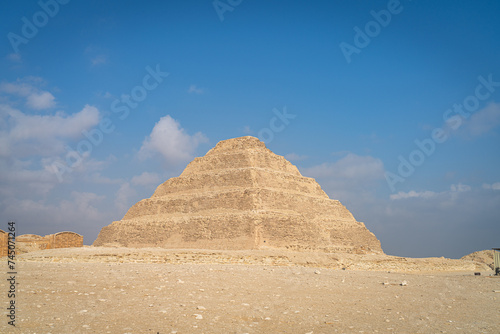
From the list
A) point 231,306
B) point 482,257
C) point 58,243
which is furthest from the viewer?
point 482,257

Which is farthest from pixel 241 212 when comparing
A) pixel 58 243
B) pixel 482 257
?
pixel 482 257

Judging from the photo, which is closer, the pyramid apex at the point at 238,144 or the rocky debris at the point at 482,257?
the rocky debris at the point at 482,257

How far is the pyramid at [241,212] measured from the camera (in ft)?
129

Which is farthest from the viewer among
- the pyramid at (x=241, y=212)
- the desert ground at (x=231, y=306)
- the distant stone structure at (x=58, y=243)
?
the pyramid at (x=241, y=212)

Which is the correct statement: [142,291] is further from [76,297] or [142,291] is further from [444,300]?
[444,300]

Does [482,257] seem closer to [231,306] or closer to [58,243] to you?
[58,243]

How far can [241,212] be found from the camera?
41.1m

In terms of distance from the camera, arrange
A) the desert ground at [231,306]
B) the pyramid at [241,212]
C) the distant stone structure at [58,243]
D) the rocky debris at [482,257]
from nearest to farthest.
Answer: the desert ground at [231,306] < the distant stone structure at [58,243] < the pyramid at [241,212] < the rocky debris at [482,257]

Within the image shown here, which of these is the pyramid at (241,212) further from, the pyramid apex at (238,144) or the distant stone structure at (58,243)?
the distant stone structure at (58,243)

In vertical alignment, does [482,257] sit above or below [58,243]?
above

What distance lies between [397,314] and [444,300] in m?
3.66

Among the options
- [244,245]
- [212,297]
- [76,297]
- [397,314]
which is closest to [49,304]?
[76,297]

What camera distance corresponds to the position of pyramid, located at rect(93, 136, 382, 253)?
3938 cm

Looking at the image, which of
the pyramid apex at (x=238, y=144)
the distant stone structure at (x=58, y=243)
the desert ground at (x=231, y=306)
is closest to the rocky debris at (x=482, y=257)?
the pyramid apex at (x=238, y=144)
